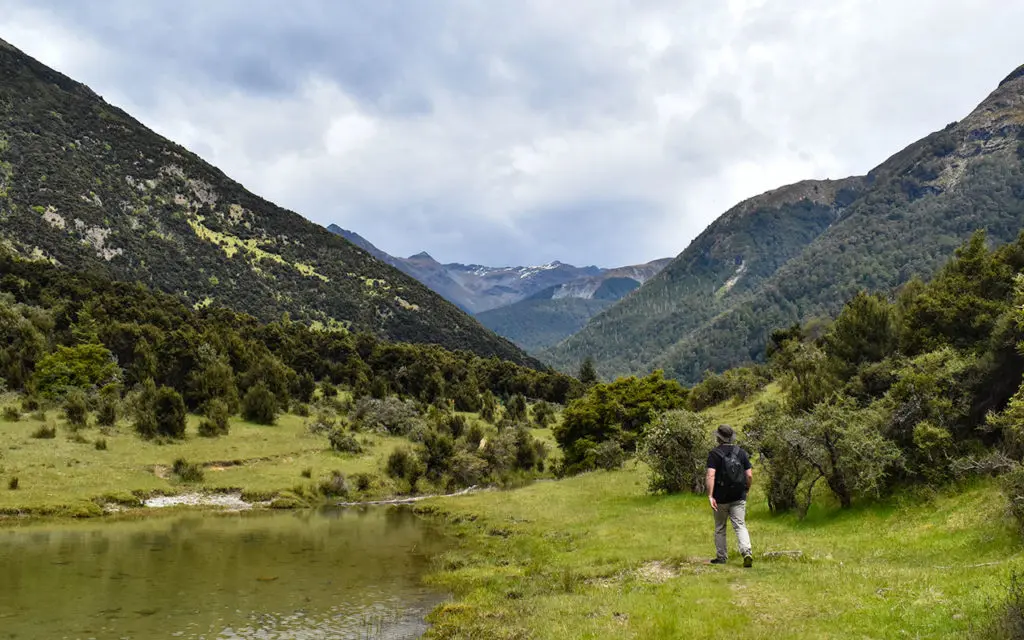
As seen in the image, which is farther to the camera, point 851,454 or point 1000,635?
point 851,454

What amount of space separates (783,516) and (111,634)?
74.4 ft

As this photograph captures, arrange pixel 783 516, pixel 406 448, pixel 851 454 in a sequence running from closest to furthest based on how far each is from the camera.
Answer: pixel 851 454 → pixel 783 516 → pixel 406 448

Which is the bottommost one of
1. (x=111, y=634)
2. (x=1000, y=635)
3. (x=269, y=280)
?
(x=111, y=634)

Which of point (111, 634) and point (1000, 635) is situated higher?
point (1000, 635)

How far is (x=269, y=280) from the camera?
155m

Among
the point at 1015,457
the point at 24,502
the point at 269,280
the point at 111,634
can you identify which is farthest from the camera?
the point at 269,280

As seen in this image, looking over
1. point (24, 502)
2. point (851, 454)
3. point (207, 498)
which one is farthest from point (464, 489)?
point (851, 454)

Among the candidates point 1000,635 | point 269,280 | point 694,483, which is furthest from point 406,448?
point 269,280

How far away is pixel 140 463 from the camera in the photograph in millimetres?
45094

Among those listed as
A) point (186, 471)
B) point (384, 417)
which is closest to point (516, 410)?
point (384, 417)

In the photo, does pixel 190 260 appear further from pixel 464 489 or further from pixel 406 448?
pixel 464 489

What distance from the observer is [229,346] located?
253ft

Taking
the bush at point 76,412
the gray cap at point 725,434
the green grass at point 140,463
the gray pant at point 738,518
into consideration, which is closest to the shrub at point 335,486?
the green grass at point 140,463

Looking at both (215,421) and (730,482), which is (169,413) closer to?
(215,421)
